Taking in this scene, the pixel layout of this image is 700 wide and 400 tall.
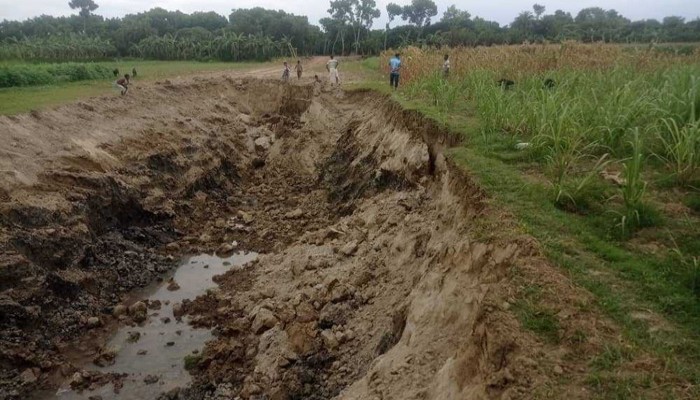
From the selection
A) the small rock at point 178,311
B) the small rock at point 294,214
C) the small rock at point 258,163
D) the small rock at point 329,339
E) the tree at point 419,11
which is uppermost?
the tree at point 419,11

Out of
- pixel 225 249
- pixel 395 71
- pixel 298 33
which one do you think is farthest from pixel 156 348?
pixel 298 33

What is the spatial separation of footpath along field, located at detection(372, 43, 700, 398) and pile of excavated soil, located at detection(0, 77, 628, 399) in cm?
35

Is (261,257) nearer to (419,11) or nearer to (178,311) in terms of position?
(178,311)

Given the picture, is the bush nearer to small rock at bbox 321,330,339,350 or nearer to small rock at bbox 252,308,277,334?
small rock at bbox 252,308,277,334

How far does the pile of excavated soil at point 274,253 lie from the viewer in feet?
17.8

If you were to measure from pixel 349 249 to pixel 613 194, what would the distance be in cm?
511

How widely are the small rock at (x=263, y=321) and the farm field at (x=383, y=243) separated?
3 centimetres

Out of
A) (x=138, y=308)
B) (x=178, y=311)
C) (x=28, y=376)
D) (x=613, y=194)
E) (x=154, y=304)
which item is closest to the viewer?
(x=613, y=194)

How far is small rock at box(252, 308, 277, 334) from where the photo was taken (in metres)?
8.83

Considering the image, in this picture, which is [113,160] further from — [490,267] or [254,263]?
[490,267]

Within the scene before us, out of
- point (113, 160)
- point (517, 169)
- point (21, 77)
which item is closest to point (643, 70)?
point (517, 169)

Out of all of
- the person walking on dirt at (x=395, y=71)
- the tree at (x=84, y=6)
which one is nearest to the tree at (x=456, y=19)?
the person walking on dirt at (x=395, y=71)

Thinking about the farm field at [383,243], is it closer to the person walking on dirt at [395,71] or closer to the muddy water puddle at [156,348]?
the muddy water puddle at [156,348]

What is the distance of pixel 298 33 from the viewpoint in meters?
49.8
